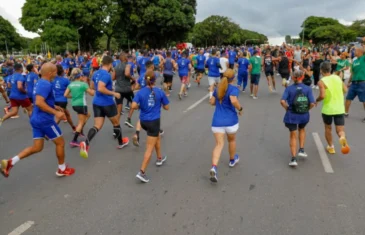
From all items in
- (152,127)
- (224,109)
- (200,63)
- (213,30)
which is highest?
(213,30)

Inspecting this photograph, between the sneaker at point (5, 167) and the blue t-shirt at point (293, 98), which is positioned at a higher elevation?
the blue t-shirt at point (293, 98)

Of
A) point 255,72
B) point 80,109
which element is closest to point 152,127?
point 80,109

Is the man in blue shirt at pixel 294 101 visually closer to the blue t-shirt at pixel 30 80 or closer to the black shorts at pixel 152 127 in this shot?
the black shorts at pixel 152 127

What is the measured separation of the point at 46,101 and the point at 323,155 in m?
4.77

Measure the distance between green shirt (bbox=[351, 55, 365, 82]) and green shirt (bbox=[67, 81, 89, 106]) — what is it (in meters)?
6.68

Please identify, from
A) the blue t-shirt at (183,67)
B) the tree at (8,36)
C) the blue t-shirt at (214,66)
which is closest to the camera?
the blue t-shirt at (214,66)

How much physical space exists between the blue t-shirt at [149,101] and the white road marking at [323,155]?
2861 millimetres

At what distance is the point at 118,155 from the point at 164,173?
131cm

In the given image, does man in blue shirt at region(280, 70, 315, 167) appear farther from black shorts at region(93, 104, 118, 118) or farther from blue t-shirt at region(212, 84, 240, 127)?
black shorts at region(93, 104, 118, 118)

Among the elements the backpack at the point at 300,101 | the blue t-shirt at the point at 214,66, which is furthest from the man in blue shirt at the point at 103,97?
the blue t-shirt at the point at 214,66

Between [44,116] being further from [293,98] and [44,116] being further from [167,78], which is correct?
[167,78]

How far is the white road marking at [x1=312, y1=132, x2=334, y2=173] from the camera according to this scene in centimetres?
500

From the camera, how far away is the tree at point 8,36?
7481cm

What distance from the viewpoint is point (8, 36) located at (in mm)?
78125
